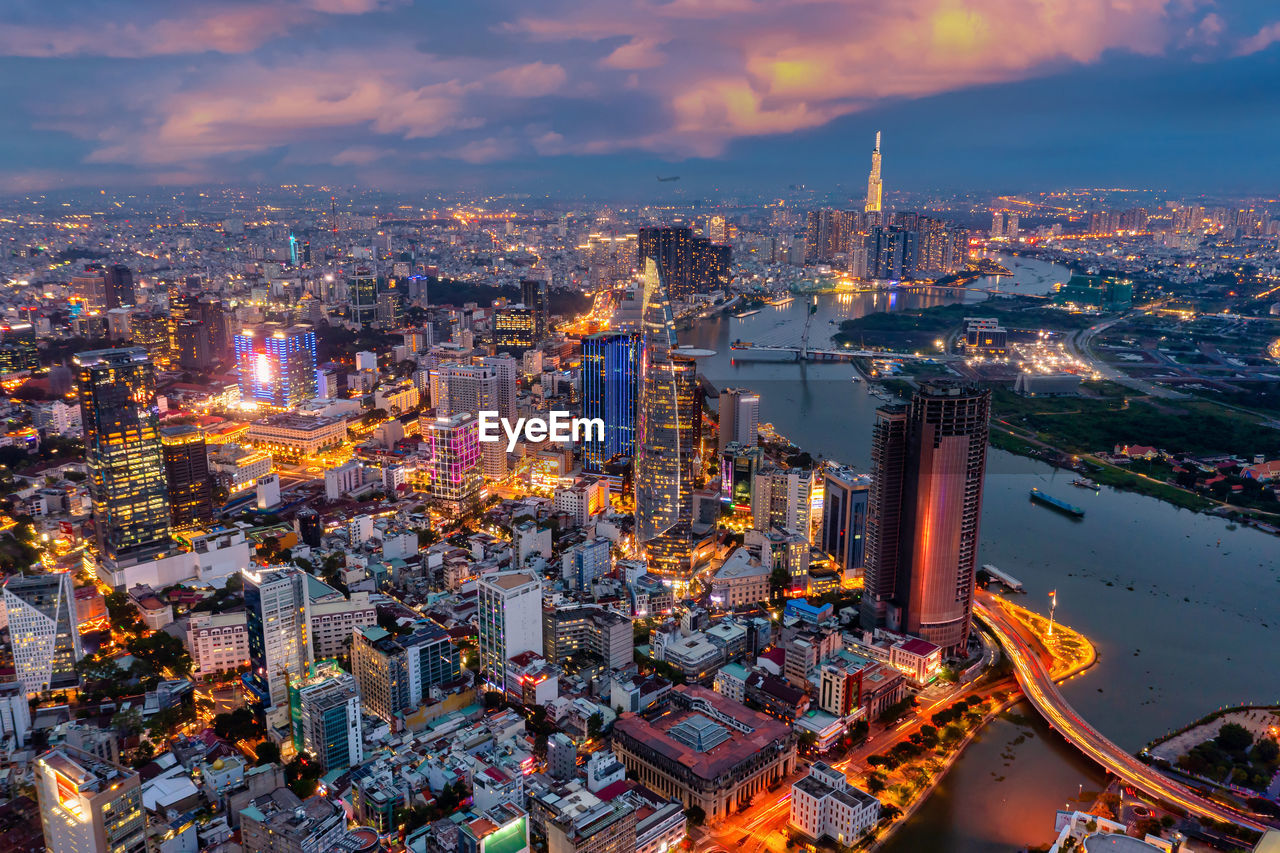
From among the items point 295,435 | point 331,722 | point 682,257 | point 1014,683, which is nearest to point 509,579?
point 331,722

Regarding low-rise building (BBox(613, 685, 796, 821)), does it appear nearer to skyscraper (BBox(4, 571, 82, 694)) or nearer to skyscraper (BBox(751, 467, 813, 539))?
skyscraper (BBox(751, 467, 813, 539))

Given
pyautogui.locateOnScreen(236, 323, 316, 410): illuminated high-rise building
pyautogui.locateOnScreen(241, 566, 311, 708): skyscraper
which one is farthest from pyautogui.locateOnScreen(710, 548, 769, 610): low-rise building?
pyautogui.locateOnScreen(236, 323, 316, 410): illuminated high-rise building

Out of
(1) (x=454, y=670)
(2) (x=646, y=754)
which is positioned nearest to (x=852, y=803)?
(2) (x=646, y=754)

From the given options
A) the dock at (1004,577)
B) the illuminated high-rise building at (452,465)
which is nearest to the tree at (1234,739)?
the dock at (1004,577)

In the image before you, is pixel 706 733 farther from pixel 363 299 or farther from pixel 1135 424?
pixel 363 299

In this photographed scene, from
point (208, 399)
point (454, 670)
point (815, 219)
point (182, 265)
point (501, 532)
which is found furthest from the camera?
point (815, 219)

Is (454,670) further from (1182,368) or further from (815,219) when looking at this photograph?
(815,219)

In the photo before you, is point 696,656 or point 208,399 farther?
point 208,399
